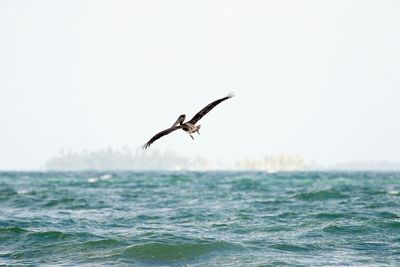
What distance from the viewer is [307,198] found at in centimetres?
3831

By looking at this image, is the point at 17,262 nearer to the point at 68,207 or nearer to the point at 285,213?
the point at 285,213

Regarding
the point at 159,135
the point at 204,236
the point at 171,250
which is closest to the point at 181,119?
the point at 159,135

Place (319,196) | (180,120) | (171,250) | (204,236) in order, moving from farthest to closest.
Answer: (319,196), (204,236), (171,250), (180,120)

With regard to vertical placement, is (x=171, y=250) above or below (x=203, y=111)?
below

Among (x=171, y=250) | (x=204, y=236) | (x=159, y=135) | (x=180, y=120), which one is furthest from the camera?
(x=204, y=236)

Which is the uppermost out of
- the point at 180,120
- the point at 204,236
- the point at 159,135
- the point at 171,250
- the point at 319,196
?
the point at 180,120

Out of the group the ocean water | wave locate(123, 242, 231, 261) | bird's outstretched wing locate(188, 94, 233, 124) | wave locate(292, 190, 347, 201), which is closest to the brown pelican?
bird's outstretched wing locate(188, 94, 233, 124)

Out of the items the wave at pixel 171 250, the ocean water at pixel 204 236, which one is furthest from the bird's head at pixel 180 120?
the wave at pixel 171 250

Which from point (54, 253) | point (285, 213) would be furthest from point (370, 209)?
point (54, 253)

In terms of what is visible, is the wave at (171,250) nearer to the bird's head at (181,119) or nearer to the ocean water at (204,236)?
the ocean water at (204,236)

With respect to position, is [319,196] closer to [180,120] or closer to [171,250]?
[171,250]

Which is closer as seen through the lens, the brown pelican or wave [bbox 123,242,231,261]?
the brown pelican

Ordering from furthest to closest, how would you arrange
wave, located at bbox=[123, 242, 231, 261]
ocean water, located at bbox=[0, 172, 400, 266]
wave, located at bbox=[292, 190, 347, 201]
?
wave, located at bbox=[292, 190, 347, 201], wave, located at bbox=[123, 242, 231, 261], ocean water, located at bbox=[0, 172, 400, 266]

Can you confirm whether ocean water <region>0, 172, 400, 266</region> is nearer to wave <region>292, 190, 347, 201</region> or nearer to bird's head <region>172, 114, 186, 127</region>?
bird's head <region>172, 114, 186, 127</region>
